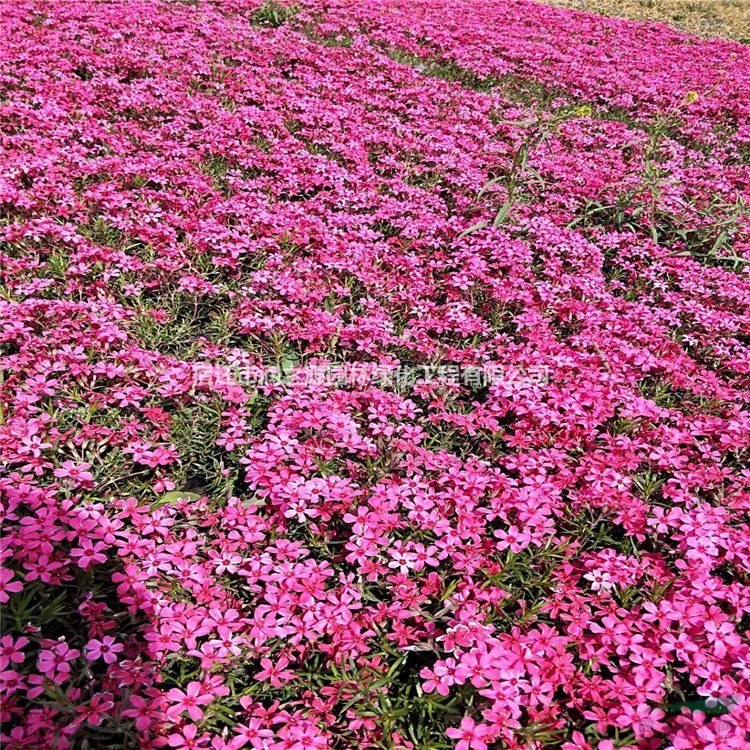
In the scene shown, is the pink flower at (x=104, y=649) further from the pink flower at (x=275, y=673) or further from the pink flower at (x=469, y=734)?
the pink flower at (x=469, y=734)

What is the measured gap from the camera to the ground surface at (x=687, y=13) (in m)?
18.9

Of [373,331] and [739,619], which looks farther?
[373,331]

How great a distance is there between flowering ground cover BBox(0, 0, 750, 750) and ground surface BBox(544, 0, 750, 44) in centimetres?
1542

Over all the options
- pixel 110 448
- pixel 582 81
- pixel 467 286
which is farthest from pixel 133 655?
pixel 582 81

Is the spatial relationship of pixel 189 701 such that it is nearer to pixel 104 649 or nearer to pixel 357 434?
pixel 104 649

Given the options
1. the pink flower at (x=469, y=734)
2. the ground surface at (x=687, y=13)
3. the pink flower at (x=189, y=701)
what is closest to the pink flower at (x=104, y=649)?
the pink flower at (x=189, y=701)

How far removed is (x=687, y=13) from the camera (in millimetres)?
21062

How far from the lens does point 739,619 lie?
2609 mm

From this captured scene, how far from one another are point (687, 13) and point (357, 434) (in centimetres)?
2550

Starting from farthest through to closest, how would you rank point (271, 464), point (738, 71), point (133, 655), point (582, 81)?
point (738, 71)
point (582, 81)
point (271, 464)
point (133, 655)

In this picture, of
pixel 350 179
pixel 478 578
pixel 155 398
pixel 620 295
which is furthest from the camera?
pixel 350 179

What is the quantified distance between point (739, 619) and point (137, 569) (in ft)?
9.35

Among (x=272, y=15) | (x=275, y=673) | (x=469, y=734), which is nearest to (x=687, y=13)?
(x=272, y=15)

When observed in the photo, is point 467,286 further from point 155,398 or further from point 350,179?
point 155,398
